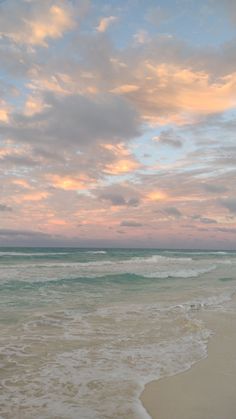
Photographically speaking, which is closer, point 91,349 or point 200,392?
point 200,392

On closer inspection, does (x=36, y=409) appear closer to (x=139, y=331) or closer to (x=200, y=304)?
(x=139, y=331)

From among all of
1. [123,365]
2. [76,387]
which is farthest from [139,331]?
[76,387]

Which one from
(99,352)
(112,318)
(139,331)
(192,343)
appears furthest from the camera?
(112,318)

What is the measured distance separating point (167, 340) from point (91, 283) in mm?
13013

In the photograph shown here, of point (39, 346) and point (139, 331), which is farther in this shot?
point (139, 331)

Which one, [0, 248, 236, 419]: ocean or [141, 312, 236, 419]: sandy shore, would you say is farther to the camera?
[0, 248, 236, 419]: ocean

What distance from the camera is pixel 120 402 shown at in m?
5.32

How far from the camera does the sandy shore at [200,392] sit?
16.3 feet

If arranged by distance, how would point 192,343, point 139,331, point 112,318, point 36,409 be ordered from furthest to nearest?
point 112,318
point 139,331
point 192,343
point 36,409

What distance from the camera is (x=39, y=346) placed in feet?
26.7

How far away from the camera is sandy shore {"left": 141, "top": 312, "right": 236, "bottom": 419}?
497 centimetres

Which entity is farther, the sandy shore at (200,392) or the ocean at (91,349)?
the ocean at (91,349)

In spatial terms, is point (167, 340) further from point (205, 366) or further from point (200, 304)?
point (200, 304)

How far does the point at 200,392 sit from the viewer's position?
5711 millimetres
